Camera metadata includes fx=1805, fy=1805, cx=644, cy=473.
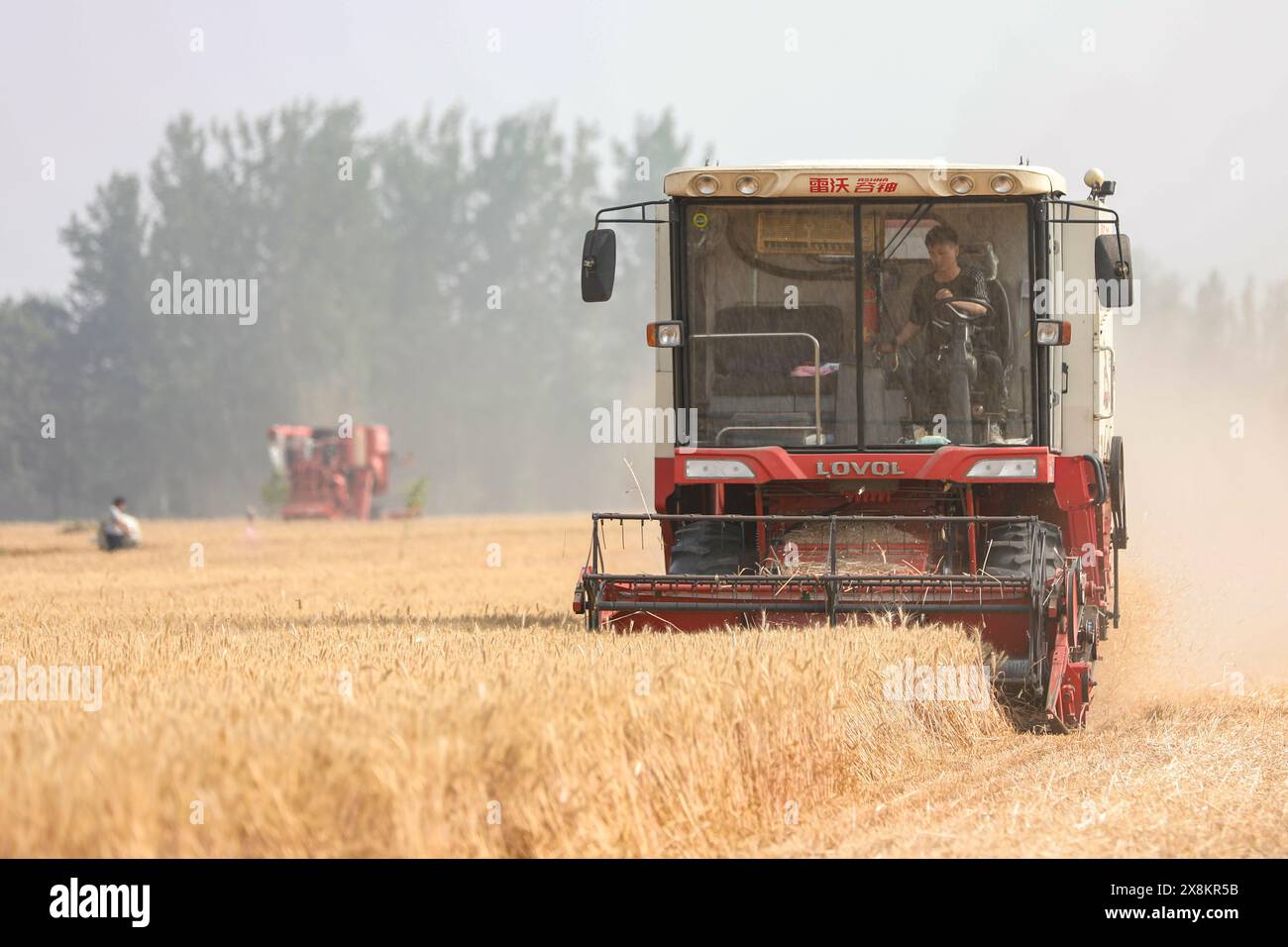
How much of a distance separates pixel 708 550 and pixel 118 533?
18.4m

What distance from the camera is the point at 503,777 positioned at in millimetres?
5148

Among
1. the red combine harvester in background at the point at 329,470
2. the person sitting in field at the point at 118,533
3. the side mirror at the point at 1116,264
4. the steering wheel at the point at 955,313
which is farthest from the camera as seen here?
the red combine harvester in background at the point at 329,470

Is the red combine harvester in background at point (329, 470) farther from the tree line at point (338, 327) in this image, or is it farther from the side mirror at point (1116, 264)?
the side mirror at point (1116, 264)

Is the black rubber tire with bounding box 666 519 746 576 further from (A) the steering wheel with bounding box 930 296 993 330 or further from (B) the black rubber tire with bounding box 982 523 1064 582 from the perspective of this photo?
(A) the steering wheel with bounding box 930 296 993 330

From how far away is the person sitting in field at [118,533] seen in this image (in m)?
26.6

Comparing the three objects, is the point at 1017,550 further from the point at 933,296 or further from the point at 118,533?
the point at 118,533

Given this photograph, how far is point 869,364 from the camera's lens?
33.2 feet

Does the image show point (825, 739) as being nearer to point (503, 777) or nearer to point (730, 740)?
point (730, 740)

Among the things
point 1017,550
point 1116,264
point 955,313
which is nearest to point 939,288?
point 955,313

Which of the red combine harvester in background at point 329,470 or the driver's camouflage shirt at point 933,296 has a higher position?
the driver's camouflage shirt at point 933,296

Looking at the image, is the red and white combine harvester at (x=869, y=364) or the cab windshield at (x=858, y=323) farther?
the cab windshield at (x=858, y=323)

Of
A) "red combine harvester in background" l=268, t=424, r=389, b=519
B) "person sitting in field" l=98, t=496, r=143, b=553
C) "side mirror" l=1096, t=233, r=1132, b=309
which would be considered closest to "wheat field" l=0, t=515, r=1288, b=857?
"side mirror" l=1096, t=233, r=1132, b=309

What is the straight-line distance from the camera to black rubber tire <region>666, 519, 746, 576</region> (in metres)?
10.1

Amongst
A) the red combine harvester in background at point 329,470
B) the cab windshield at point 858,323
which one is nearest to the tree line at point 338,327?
the red combine harvester in background at point 329,470
